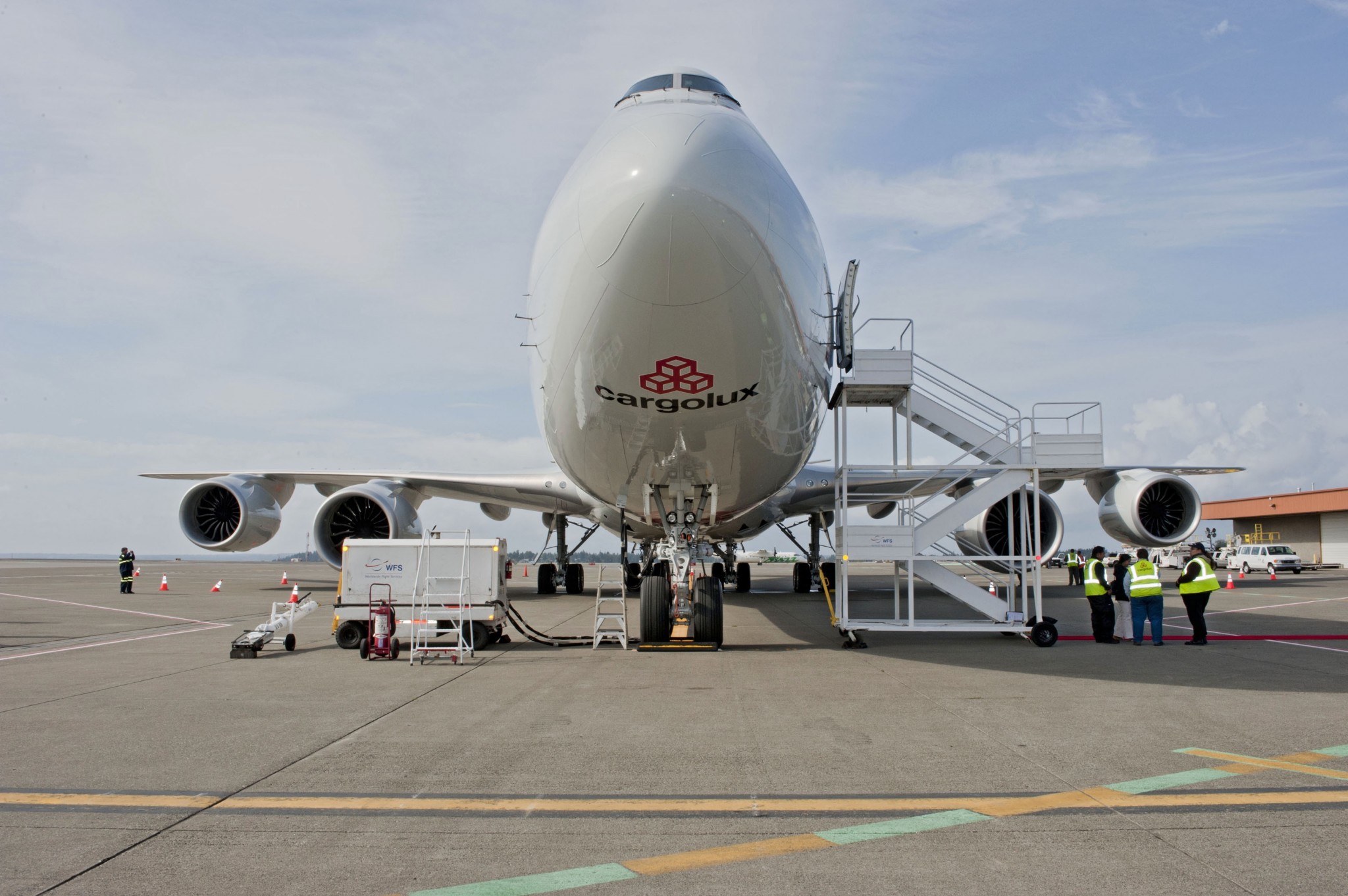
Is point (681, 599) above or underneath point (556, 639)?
above

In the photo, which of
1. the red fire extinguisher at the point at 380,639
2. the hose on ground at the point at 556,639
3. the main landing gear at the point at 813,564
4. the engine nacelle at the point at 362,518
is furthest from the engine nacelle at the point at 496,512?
the red fire extinguisher at the point at 380,639

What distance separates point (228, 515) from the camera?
19531 mm

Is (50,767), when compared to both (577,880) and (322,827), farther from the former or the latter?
(577,880)

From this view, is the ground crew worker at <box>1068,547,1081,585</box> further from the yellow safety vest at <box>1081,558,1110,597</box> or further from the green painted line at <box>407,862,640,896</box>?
the green painted line at <box>407,862,640,896</box>

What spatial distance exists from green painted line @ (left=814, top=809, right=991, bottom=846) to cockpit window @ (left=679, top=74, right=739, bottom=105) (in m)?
7.04

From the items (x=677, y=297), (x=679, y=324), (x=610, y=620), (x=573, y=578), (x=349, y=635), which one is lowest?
(x=349, y=635)

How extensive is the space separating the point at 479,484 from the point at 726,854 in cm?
1536

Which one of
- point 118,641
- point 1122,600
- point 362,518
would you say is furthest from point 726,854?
point 362,518

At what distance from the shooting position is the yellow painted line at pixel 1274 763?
16.1ft

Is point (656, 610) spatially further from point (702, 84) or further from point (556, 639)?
point (702, 84)

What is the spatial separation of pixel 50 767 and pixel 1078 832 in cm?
555

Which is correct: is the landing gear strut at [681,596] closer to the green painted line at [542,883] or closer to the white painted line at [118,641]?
the green painted line at [542,883]

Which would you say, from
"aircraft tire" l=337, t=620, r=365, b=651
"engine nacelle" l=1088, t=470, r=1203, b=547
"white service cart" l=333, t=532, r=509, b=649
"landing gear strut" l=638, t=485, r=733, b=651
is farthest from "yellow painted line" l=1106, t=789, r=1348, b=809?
"engine nacelle" l=1088, t=470, r=1203, b=547

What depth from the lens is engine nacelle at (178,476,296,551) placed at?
19.2 meters
